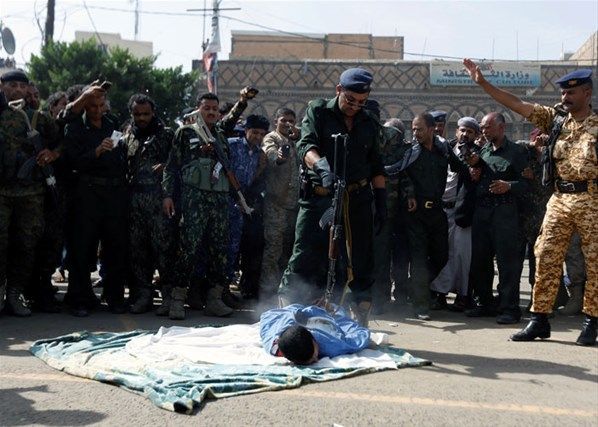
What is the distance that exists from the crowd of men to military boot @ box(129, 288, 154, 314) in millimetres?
17

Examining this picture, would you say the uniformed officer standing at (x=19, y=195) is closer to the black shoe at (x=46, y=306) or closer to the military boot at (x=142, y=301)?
the black shoe at (x=46, y=306)

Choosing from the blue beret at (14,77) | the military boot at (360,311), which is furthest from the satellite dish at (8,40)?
the military boot at (360,311)

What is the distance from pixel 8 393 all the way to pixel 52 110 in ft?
14.2

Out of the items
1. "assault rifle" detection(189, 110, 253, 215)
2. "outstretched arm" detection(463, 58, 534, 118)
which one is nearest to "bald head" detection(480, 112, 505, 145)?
"outstretched arm" detection(463, 58, 534, 118)

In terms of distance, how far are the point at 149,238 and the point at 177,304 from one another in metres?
Answer: 0.75

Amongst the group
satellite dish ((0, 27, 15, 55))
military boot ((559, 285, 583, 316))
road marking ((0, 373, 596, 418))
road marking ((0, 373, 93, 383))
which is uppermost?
satellite dish ((0, 27, 15, 55))

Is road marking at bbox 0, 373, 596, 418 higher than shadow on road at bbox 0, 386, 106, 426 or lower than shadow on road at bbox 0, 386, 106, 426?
higher

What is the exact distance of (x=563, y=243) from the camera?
6.20 m

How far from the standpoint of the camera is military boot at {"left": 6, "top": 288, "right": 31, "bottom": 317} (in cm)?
699

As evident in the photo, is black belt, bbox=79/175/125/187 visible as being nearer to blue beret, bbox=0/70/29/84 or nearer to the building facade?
blue beret, bbox=0/70/29/84

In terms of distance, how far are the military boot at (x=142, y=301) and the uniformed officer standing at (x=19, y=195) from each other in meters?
0.98

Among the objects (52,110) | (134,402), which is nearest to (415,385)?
(134,402)

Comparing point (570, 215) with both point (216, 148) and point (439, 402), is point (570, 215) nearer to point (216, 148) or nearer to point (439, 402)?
point (439, 402)

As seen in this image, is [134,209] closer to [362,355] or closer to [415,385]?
[362,355]
